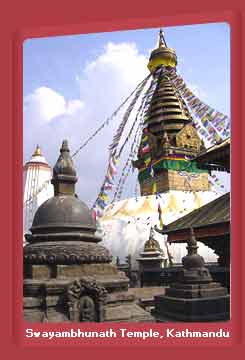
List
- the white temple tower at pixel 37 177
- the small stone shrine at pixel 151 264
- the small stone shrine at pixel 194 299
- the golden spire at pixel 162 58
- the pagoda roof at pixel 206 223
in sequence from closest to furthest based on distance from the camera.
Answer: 1. the small stone shrine at pixel 194 299
2. the pagoda roof at pixel 206 223
3. the small stone shrine at pixel 151 264
4. the golden spire at pixel 162 58
5. the white temple tower at pixel 37 177

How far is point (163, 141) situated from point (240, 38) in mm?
21047

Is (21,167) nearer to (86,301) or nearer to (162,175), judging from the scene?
(86,301)

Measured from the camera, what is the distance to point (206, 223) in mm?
9172

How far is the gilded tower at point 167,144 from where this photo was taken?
80.4 ft

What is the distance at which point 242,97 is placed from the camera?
400cm

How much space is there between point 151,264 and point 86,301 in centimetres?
1174

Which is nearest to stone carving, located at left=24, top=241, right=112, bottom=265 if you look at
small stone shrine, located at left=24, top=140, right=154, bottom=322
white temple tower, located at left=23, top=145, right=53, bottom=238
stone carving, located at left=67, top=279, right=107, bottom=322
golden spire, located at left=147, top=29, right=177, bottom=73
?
small stone shrine, located at left=24, top=140, right=154, bottom=322

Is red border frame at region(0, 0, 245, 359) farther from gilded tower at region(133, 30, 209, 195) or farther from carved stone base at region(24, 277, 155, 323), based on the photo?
gilded tower at region(133, 30, 209, 195)

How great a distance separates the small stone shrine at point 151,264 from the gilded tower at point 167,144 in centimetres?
770

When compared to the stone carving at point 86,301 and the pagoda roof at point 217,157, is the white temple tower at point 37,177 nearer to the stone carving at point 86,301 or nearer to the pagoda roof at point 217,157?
the pagoda roof at point 217,157

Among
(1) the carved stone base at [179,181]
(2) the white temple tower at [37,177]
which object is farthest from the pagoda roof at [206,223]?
(2) the white temple tower at [37,177]

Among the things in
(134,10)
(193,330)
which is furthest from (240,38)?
(193,330)

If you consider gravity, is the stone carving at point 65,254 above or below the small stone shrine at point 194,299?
above

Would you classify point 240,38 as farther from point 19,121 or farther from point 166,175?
point 166,175
